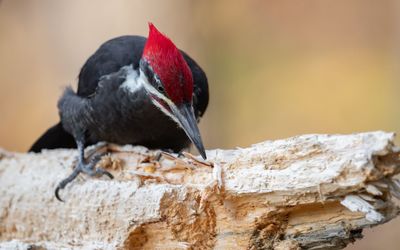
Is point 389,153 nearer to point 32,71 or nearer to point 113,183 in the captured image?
point 113,183

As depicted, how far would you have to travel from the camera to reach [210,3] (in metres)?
5.29

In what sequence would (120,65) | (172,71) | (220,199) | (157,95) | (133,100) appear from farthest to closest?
(120,65) < (133,100) < (157,95) < (172,71) < (220,199)

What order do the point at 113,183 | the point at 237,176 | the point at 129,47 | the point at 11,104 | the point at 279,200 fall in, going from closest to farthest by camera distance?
the point at 279,200
the point at 237,176
the point at 113,183
the point at 129,47
the point at 11,104

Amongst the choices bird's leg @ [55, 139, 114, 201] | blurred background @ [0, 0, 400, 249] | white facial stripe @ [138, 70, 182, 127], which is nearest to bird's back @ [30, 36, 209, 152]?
white facial stripe @ [138, 70, 182, 127]

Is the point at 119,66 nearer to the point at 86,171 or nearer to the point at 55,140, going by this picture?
the point at 86,171

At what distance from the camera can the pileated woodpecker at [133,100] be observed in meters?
2.65

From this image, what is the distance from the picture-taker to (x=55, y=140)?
3.62 metres

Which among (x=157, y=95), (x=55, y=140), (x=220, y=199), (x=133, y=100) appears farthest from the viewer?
(x=55, y=140)

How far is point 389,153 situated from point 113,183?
1288 mm

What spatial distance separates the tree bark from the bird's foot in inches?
1.4

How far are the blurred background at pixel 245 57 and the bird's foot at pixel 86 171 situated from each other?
1.91m

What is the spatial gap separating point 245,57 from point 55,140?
7.59 feet

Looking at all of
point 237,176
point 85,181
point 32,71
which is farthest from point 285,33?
point 237,176

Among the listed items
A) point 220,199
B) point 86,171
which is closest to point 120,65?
point 86,171
